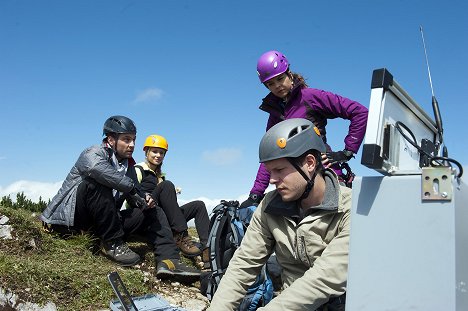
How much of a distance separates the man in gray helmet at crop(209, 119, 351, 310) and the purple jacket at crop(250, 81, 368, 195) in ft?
6.02

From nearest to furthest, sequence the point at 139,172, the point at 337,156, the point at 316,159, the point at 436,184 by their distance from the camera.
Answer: the point at 436,184 < the point at 316,159 < the point at 337,156 < the point at 139,172

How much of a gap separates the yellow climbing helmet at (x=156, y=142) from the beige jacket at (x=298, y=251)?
4440 mm

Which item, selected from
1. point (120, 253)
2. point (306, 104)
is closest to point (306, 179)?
point (306, 104)

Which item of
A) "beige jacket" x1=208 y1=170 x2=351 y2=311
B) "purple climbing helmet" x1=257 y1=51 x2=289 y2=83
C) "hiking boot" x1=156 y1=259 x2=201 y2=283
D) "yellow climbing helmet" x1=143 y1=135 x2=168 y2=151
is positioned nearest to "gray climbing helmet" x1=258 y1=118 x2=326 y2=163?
"beige jacket" x1=208 y1=170 x2=351 y2=311

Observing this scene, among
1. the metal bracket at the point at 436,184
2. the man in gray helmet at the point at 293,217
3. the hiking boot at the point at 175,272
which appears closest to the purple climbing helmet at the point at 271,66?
the man in gray helmet at the point at 293,217

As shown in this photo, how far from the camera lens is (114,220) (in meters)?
6.11

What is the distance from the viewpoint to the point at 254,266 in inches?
133

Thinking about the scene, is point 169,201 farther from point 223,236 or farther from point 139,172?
point 223,236

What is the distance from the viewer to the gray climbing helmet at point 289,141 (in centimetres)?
322

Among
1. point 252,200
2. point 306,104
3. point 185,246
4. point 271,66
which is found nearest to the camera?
point 306,104

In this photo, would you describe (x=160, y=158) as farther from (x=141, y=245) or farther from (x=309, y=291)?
(x=309, y=291)

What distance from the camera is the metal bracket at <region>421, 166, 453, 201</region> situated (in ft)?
6.63

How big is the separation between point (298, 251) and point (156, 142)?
482 centimetres

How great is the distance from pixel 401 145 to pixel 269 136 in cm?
114
